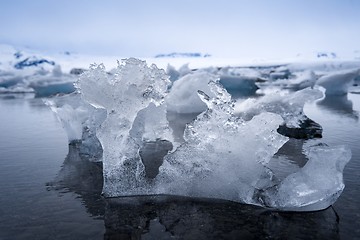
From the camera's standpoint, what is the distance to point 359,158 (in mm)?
4871

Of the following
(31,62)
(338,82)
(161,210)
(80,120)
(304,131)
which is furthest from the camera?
(31,62)

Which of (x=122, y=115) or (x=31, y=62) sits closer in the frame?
(x=122, y=115)

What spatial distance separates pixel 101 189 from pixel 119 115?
0.87 metres

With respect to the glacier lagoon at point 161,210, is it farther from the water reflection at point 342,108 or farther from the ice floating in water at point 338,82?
the ice floating in water at point 338,82

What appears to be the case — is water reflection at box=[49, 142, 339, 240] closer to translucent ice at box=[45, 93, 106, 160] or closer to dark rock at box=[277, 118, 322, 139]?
translucent ice at box=[45, 93, 106, 160]

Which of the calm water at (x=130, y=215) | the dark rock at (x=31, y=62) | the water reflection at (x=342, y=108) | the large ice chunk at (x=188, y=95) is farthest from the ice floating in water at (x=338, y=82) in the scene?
the dark rock at (x=31, y=62)

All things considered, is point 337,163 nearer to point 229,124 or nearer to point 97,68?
point 229,124

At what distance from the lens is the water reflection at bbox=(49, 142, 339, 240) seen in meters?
2.76

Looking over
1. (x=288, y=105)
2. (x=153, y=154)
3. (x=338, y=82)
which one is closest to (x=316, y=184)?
(x=153, y=154)

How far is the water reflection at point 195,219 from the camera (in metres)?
2.76

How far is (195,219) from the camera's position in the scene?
3033mm

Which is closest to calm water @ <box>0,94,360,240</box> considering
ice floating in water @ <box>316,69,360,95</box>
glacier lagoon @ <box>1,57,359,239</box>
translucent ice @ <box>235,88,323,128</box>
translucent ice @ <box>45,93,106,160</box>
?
glacier lagoon @ <box>1,57,359,239</box>

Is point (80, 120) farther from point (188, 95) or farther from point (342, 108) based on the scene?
point (342, 108)

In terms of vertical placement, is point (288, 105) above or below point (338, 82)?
above
